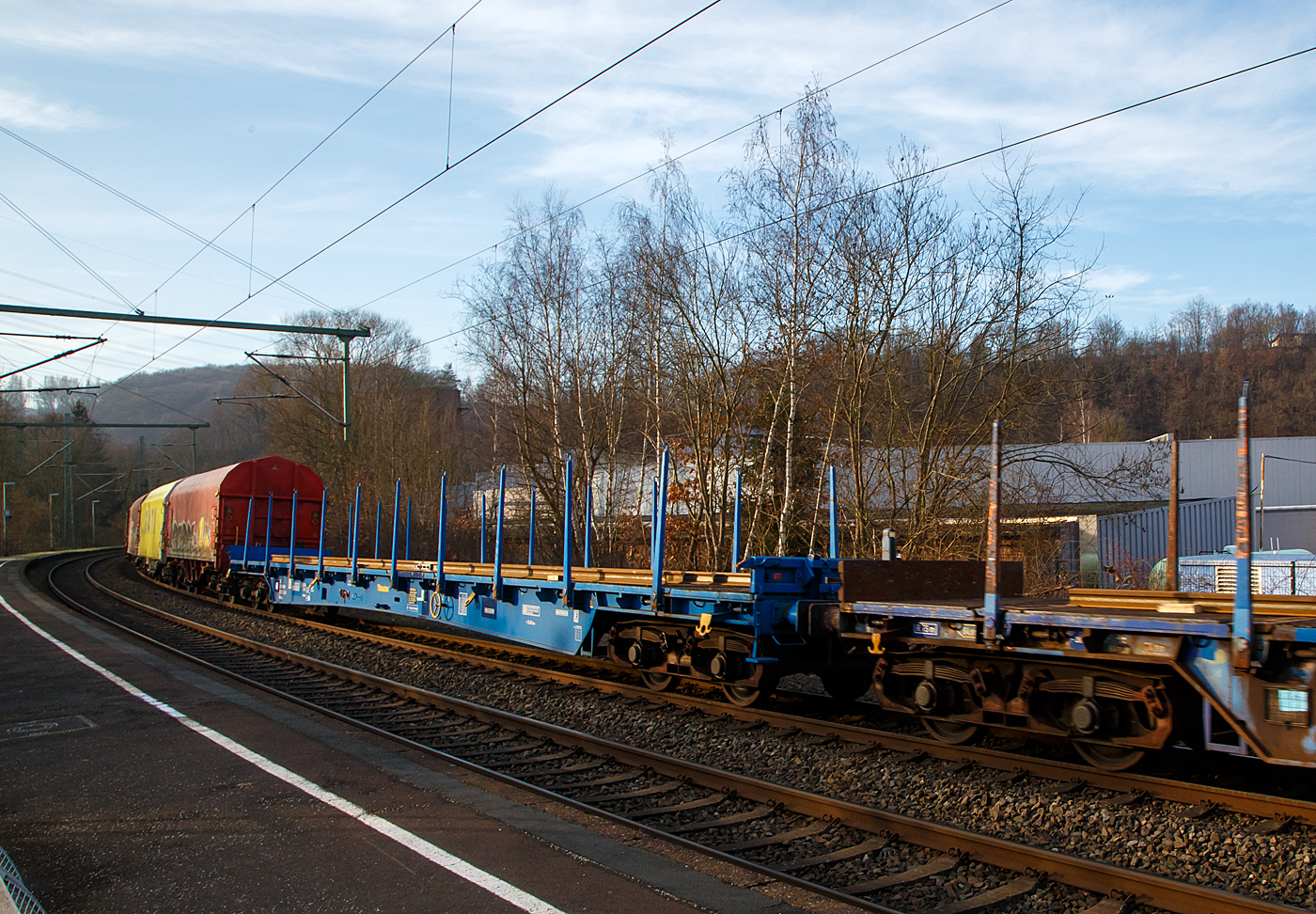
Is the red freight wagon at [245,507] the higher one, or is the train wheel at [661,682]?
the red freight wagon at [245,507]

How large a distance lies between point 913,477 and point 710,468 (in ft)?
15.9

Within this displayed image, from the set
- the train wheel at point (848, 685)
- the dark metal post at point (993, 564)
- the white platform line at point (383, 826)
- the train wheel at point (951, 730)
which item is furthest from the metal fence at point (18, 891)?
the train wheel at point (848, 685)

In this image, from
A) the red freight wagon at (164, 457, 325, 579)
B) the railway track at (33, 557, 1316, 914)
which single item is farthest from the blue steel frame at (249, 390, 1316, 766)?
the red freight wagon at (164, 457, 325, 579)

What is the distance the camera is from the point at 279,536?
22328mm

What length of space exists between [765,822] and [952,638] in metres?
1.98

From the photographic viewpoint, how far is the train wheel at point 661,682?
9.82 meters

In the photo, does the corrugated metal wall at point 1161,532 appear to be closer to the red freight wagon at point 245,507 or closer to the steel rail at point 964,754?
the steel rail at point 964,754

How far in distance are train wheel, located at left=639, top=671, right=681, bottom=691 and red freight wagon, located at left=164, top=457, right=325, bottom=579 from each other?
43.9ft

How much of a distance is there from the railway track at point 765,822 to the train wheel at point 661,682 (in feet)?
1.19

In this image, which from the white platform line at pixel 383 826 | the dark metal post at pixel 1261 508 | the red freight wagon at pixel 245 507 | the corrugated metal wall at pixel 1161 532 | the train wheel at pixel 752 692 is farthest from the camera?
the corrugated metal wall at pixel 1161 532

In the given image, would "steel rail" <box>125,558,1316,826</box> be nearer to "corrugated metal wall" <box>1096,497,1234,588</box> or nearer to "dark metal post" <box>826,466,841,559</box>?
"dark metal post" <box>826,466,841,559</box>

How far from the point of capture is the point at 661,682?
991 centimetres

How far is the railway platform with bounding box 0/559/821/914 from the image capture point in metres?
4.53

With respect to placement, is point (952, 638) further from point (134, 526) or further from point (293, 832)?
point (134, 526)
